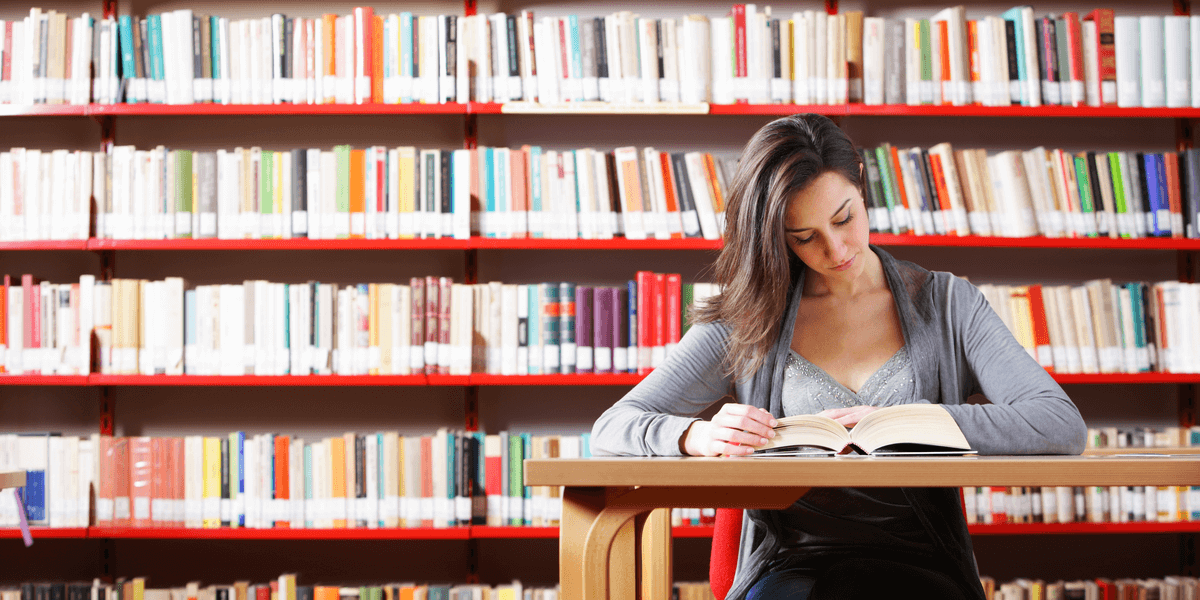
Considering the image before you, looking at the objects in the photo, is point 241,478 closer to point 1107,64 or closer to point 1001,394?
point 1001,394

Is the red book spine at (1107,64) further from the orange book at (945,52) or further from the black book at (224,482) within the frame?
the black book at (224,482)

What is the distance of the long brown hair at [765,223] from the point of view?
1.16 metres

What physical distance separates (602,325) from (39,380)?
Result: 5.05ft

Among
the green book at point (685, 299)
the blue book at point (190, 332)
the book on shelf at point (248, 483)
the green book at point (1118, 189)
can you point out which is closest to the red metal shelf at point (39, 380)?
the book on shelf at point (248, 483)

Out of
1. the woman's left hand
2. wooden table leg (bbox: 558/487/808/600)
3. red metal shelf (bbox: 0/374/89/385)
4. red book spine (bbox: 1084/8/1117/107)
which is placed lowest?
wooden table leg (bbox: 558/487/808/600)

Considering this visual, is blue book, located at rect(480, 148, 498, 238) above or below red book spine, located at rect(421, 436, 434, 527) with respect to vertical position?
above

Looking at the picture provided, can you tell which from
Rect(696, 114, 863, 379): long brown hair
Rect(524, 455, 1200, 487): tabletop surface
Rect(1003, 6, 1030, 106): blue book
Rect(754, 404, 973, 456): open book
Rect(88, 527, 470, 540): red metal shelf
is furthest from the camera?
Rect(1003, 6, 1030, 106): blue book

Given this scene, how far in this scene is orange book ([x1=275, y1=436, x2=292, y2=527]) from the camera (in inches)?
81.4

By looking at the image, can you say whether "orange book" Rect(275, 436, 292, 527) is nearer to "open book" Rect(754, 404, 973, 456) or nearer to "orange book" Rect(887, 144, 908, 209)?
"open book" Rect(754, 404, 973, 456)

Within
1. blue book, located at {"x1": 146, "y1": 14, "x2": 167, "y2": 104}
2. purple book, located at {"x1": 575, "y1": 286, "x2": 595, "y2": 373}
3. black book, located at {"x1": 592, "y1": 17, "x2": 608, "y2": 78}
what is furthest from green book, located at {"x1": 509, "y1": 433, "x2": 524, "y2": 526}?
blue book, located at {"x1": 146, "y1": 14, "x2": 167, "y2": 104}

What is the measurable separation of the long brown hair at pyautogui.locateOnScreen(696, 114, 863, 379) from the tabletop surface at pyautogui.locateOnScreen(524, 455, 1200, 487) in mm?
532

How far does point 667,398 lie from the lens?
1.19 meters

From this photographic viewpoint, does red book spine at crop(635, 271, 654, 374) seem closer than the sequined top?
No

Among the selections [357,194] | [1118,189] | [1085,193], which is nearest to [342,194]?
[357,194]
